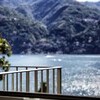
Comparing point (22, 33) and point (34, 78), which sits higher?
point (34, 78)

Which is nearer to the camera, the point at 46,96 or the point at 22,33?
the point at 46,96

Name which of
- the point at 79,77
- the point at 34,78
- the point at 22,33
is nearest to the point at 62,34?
the point at 22,33

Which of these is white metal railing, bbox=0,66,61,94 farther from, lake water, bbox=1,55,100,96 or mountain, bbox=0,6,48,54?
mountain, bbox=0,6,48,54

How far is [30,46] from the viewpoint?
133m

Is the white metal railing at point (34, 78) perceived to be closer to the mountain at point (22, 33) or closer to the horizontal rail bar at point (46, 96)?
the horizontal rail bar at point (46, 96)

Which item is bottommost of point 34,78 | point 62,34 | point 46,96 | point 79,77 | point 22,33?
point 62,34

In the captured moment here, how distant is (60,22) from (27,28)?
12.4 metres

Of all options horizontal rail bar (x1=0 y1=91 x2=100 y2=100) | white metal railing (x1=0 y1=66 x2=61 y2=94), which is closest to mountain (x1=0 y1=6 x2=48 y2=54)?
white metal railing (x1=0 y1=66 x2=61 y2=94)

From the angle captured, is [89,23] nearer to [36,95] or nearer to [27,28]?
[27,28]

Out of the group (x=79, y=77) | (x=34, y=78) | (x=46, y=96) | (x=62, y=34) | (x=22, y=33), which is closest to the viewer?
(x=46, y=96)

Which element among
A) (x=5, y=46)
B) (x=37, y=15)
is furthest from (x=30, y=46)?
(x=5, y=46)

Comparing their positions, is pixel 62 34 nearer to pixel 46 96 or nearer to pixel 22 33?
pixel 22 33

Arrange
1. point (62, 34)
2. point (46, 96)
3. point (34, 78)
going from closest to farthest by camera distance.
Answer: point (46, 96) < point (34, 78) < point (62, 34)

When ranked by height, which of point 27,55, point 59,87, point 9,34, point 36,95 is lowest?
point 27,55
